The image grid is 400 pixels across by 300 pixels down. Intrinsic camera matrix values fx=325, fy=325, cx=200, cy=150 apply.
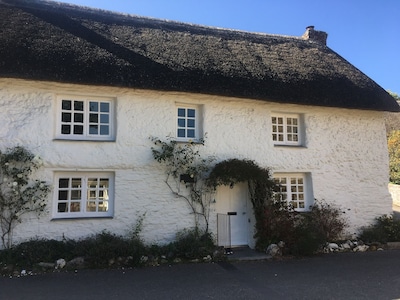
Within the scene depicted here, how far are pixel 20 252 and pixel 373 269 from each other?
7.40 m

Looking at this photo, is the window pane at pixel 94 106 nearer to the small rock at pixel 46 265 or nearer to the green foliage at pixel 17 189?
the green foliage at pixel 17 189

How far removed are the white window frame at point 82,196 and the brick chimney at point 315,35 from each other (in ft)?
31.4

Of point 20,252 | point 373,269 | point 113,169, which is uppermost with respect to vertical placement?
point 113,169

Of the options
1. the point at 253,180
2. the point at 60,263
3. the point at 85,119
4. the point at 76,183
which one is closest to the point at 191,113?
the point at 253,180

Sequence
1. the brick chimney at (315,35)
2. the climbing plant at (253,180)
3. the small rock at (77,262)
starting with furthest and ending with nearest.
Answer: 1. the brick chimney at (315,35)
2. the climbing plant at (253,180)
3. the small rock at (77,262)

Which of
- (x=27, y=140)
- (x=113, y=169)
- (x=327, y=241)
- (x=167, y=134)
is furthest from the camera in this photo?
(x=327, y=241)

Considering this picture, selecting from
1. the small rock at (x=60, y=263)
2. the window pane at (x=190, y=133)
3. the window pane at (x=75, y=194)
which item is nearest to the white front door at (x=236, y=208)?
A: the window pane at (x=190, y=133)

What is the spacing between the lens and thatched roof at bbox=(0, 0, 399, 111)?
736 cm

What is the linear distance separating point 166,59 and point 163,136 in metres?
2.01

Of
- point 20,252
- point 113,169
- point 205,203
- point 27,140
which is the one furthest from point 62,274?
point 205,203

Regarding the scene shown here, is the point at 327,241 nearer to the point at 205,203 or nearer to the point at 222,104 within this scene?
the point at 205,203

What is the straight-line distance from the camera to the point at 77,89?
766cm

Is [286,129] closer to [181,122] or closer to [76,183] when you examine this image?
[181,122]

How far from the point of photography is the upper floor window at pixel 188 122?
862 cm
